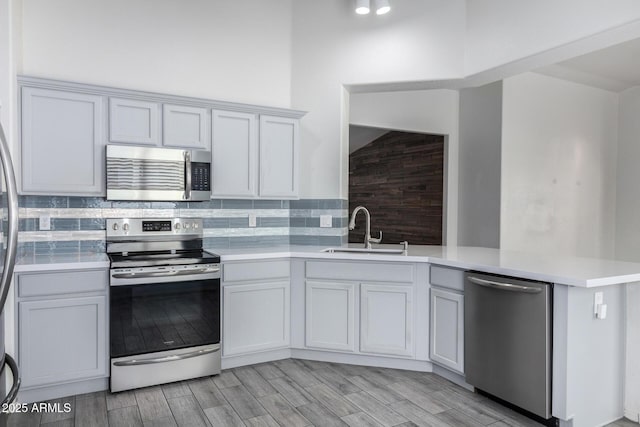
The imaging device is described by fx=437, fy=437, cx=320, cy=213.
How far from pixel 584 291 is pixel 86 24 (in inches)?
149

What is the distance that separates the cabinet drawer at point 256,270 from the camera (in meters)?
3.20

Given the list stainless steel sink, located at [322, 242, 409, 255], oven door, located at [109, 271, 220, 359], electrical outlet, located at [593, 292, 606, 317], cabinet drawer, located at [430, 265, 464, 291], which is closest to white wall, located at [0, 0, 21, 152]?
oven door, located at [109, 271, 220, 359]

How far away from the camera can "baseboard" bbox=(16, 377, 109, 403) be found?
8.68 feet

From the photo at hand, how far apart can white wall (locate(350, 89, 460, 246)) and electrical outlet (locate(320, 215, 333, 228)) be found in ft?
5.14

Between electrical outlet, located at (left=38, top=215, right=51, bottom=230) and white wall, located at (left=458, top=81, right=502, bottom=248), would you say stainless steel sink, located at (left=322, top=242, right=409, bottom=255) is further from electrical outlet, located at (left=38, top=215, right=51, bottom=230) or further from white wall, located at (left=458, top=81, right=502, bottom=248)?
white wall, located at (left=458, top=81, right=502, bottom=248)

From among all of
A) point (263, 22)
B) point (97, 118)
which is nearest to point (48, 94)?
point (97, 118)

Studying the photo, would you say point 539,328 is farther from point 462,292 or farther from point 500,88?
point 500,88

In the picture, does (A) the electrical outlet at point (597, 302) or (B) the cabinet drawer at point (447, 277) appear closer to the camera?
(A) the electrical outlet at point (597, 302)

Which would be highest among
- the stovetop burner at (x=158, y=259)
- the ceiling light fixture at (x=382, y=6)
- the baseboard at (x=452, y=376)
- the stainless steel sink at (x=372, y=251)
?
the ceiling light fixture at (x=382, y=6)

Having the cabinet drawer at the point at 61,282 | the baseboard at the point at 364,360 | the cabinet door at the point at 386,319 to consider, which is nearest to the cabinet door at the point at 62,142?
the cabinet drawer at the point at 61,282

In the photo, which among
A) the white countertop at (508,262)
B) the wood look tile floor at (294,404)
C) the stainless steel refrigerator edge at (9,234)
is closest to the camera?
the stainless steel refrigerator edge at (9,234)

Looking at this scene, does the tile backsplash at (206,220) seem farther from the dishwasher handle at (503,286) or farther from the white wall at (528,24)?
the white wall at (528,24)

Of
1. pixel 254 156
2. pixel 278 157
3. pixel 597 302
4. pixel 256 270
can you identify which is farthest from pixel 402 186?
pixel 597 302

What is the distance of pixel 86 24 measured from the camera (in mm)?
3281
